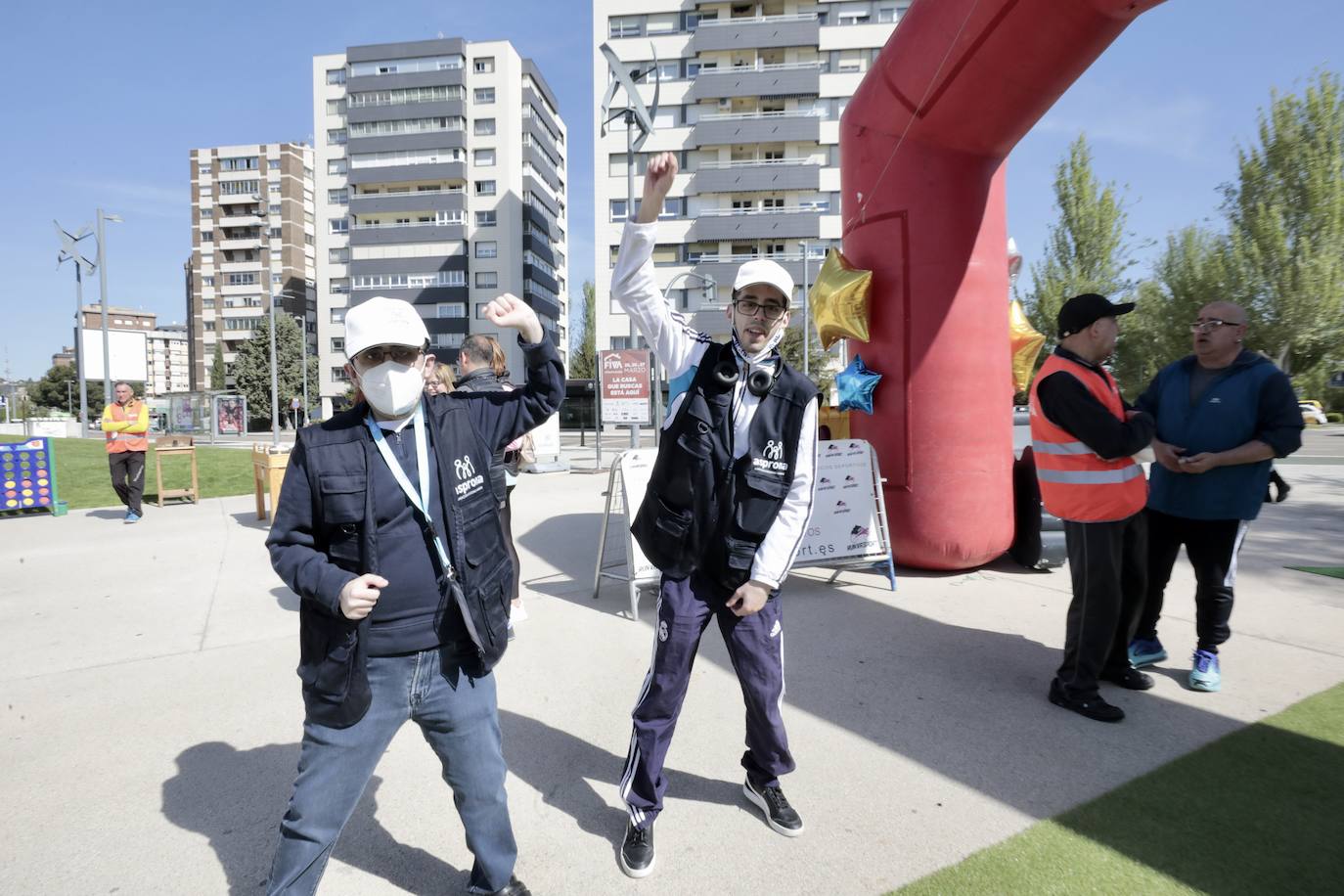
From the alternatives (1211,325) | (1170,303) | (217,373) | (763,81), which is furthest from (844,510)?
(217,373)

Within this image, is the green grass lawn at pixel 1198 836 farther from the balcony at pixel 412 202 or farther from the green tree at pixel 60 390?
the green tree at pixel 60 390

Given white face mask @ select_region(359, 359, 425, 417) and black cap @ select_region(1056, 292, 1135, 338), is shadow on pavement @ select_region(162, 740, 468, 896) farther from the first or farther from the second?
black cap @ select_region(1056, 292, 1135, 338)

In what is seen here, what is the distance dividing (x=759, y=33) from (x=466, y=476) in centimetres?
5069

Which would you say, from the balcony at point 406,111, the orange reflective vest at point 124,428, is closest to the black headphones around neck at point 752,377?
the orange reflective vest at point 124,428

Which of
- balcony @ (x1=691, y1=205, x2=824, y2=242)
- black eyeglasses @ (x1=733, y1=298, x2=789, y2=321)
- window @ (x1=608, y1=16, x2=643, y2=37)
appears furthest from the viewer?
window @ (x1=608, y1=16, x2=643, y2=37)

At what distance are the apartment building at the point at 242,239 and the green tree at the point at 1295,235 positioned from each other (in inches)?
3055

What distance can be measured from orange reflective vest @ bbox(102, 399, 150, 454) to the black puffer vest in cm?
1007

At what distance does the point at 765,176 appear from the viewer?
45500 millimetres

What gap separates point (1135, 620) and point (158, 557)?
8.59m

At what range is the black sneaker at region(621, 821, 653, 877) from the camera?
7.88 feet

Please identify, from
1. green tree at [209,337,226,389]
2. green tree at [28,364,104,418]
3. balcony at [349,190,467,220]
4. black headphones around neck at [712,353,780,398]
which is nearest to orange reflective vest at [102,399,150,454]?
black headphones around neck at [712,353,780,398]

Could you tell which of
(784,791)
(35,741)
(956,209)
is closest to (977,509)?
(956,209)

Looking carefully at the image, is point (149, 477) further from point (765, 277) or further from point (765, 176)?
point (765, 176)

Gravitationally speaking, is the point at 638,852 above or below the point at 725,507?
below
